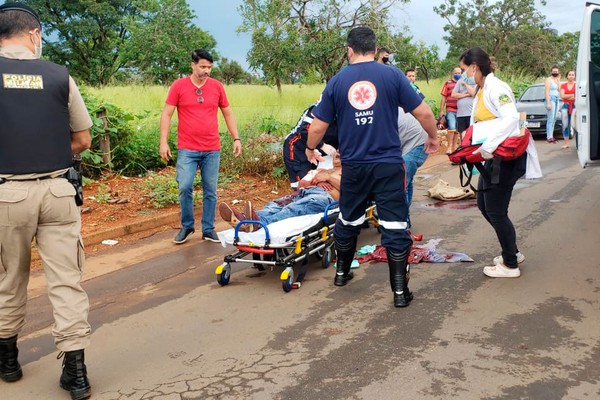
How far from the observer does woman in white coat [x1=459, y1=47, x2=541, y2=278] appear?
15.9 feet

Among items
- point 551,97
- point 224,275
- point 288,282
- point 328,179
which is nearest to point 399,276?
point 288,282

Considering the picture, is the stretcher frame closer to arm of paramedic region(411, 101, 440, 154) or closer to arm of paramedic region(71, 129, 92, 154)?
arm of paramedic region(411, 101, 440, 154)

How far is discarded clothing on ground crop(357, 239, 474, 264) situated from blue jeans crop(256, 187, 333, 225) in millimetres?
692

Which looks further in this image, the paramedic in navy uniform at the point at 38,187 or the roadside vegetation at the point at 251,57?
the roadside vegetation at the point at 251,57

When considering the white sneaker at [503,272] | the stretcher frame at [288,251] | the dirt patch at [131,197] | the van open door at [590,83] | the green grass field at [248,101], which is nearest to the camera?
the stretcher frame at [288,251]

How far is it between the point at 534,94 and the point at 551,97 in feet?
7.72

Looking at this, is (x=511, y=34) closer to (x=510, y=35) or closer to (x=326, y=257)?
(x=510, y=35)

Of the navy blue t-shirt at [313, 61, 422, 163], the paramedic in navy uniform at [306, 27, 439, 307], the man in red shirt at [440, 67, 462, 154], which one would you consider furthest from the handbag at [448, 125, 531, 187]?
the man in red shirt at [440, 67, 462, 154]

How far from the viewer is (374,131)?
4.51m

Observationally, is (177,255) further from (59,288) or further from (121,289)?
(59,288)

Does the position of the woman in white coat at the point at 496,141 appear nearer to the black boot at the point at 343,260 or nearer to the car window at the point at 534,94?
the black boot at the point at 343,260

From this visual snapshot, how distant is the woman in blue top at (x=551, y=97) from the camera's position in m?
15.2

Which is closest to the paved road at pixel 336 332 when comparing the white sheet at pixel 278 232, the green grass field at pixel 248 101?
the white sheet at pixel 278 232

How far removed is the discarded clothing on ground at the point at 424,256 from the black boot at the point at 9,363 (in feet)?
10.8
